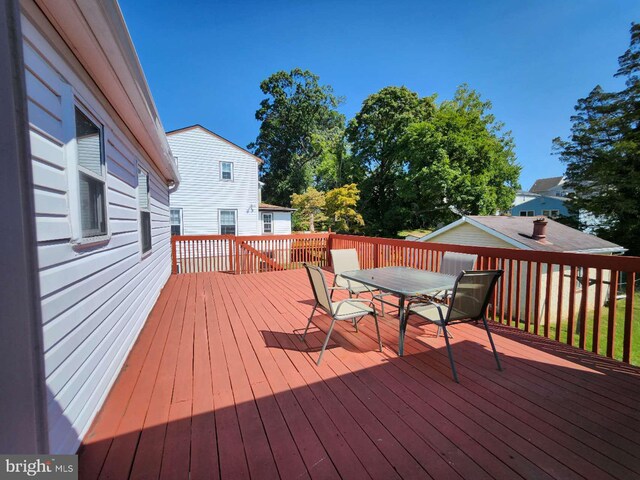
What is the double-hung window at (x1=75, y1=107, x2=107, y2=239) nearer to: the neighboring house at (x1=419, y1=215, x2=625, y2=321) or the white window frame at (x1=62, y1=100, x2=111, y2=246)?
the white window frame at (x1=62, y1=100, x2=111, y2=246)

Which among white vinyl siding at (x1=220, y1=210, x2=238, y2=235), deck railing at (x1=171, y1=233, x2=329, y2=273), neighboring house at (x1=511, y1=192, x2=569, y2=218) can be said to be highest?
neighboring house at (x1=511, y1=192, x2=569, y2=218)

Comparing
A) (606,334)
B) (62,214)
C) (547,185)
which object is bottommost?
(606,334)

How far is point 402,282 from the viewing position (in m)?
3.07

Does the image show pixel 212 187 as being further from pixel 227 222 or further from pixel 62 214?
pixel 62 214

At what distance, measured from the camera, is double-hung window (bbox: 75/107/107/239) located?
191cm

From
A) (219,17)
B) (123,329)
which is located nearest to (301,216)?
(219,17)

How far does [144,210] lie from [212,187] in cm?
987

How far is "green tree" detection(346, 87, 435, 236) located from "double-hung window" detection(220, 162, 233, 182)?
11294 mm

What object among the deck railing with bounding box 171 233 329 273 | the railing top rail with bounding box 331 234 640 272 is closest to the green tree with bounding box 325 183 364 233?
the deck railing with bounding box 171 233 329 273

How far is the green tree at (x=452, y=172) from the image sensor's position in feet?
60.3

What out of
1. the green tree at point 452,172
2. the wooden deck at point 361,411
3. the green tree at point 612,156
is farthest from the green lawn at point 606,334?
the green tree at point 452,172

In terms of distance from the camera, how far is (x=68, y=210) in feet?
5.18

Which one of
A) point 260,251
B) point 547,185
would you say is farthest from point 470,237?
point 547,185

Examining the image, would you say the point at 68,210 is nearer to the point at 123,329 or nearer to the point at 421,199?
the point at 123,329
